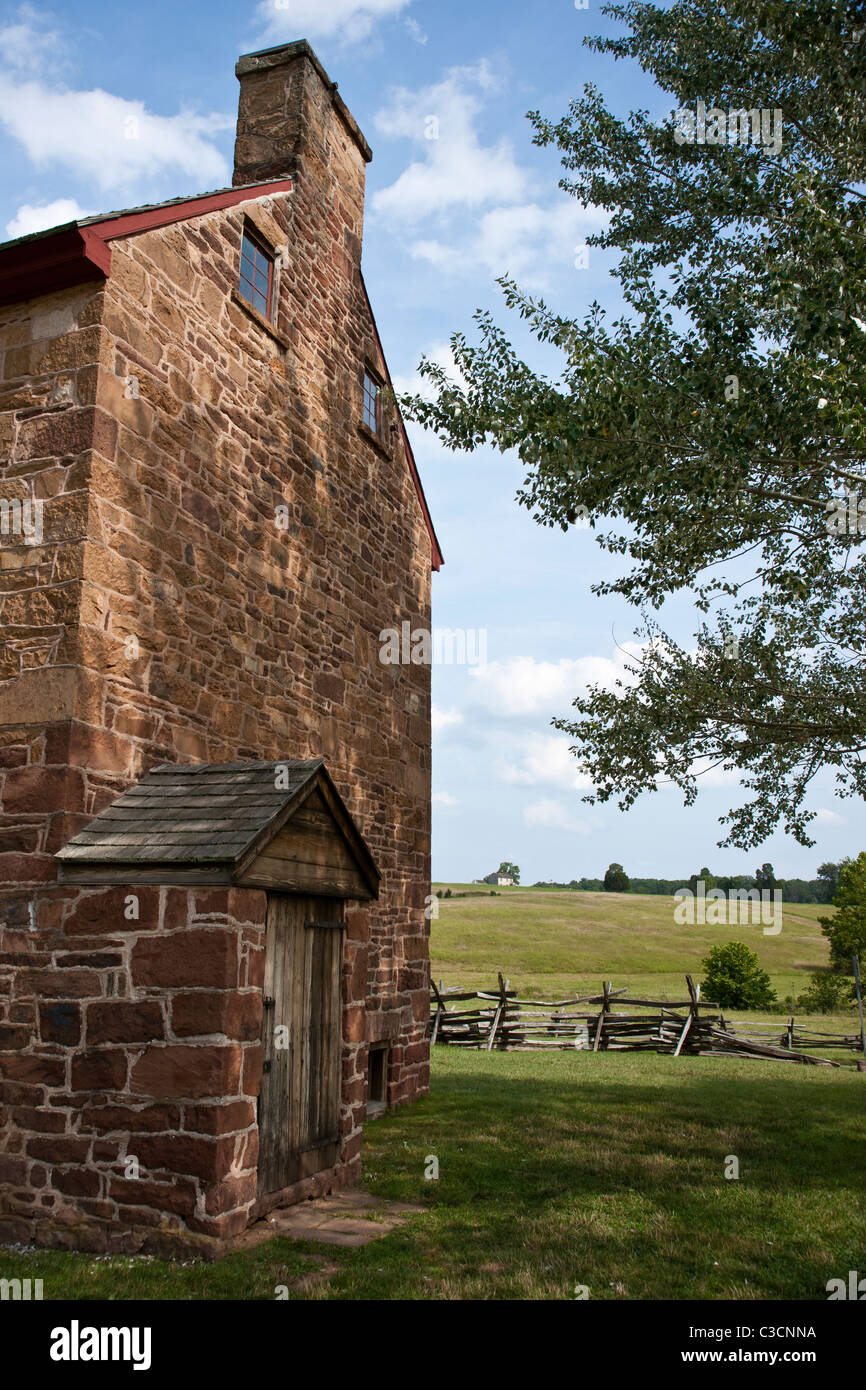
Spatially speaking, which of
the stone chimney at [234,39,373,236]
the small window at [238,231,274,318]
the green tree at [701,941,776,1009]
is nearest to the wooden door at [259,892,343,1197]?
the small window at [238,231,274,318]

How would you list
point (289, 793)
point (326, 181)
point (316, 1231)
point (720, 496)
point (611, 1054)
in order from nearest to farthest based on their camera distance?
point (316, 1231), point (289, 793), point (720, 496), point (326, 181), point (611, 1054)

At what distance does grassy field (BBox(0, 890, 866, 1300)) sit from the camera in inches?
193

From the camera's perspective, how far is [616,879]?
10625 cm

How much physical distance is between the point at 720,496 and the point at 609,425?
1394 millimetres

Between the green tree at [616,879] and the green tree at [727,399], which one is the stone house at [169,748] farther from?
the green tree at [616,879]

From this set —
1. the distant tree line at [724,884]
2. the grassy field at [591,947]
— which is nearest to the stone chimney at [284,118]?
the grassy field at [591,947]

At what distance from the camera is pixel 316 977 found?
274 inches

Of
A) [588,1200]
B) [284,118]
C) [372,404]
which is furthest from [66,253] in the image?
[588,1200]

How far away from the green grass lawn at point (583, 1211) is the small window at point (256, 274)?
792cm

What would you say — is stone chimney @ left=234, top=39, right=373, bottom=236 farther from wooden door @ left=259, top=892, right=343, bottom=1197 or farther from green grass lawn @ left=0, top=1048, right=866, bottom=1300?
green grass lawn @ left=0, top=1048, right=866, bottom=1300

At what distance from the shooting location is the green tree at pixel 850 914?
35.2 metres
